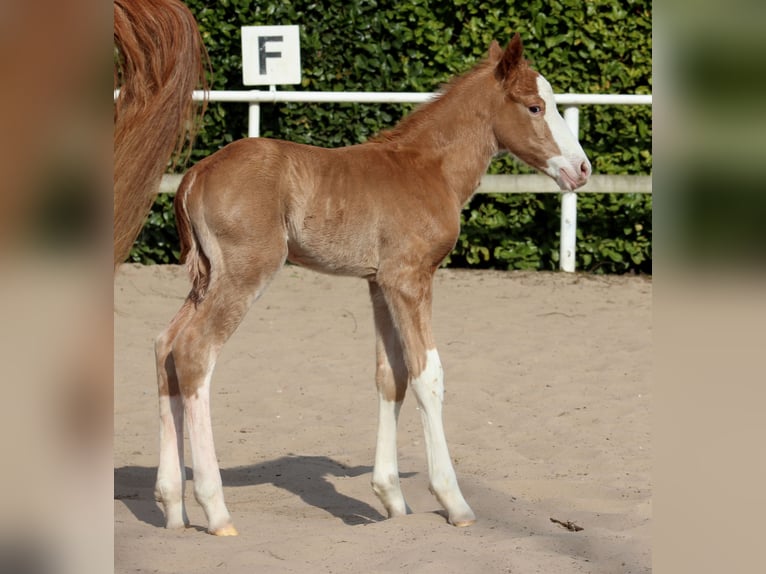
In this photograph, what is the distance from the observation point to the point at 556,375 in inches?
276

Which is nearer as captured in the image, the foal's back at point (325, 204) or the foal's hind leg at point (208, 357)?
the foal's hind leg at point (208, 357)

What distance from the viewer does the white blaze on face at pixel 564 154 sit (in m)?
4.61

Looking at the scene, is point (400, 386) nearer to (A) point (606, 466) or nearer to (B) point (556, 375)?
(A) point (606, 466)

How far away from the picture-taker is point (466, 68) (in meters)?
9.66

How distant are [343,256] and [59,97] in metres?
3.08

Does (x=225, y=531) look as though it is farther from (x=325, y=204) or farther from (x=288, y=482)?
(x=325, y=204)

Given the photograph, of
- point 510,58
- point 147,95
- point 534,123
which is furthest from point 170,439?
point 510,58

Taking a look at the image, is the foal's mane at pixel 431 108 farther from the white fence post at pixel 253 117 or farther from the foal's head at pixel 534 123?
the white fence post at pixel 253 117

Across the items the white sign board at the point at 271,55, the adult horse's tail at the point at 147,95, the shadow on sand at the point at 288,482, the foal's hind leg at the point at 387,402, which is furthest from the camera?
the white sign board at the point at 271,55

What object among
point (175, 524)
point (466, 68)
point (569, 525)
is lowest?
point (569, 525)

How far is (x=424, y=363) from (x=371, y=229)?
615mm

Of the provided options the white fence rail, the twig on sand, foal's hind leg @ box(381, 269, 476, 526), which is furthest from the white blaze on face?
the white fence rail

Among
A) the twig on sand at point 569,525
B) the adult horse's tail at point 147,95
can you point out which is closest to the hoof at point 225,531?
the twig on sand at point 569,525

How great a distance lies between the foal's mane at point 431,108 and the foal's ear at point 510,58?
0.12 metres
